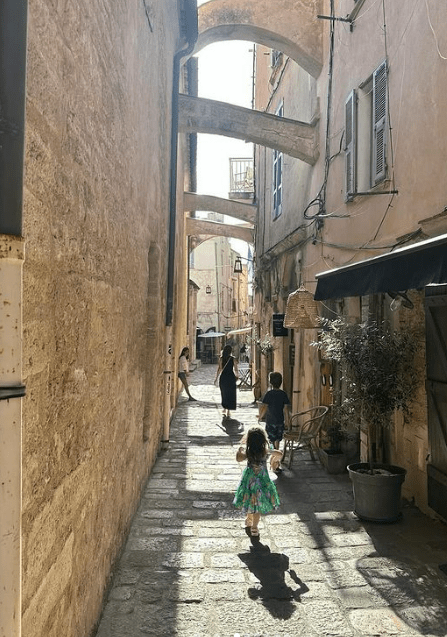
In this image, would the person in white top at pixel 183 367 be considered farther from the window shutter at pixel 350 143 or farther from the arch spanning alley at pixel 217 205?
the window shutter at pixel 350 143

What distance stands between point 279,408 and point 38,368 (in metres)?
6.14

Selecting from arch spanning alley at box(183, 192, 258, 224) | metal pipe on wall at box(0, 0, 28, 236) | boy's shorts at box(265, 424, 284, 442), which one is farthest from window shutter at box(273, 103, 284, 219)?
metal pipe on wall at box(0, 0, 28, 236)

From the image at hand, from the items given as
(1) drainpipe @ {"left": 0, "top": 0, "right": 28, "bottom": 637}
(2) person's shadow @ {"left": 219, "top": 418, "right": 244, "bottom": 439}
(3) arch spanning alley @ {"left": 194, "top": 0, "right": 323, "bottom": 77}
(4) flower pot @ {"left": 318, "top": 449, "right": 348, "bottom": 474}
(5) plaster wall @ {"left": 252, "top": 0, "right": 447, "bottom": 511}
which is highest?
(3) arch spanning alley @ {"left": 194, "top": 0, "right": 323, "bottom": 77}

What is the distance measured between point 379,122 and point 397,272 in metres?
3.18

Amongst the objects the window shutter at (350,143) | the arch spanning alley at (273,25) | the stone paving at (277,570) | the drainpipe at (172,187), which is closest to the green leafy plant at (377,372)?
the stone paving at (277,570)

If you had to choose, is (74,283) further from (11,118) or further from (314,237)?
(314,237)

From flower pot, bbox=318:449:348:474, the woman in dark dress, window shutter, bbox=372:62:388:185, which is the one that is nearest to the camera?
window shutter, bbox=372:62:388:185

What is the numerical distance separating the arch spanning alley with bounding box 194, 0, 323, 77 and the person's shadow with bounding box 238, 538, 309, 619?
8.83 meters

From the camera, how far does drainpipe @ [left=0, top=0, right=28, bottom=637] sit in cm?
155

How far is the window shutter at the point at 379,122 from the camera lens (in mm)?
6781

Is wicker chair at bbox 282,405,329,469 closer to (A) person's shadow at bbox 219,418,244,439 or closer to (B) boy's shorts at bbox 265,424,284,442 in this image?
(B) boy's shorts at bbox 265,424,284,442

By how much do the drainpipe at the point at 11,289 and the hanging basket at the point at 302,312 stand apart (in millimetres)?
6686

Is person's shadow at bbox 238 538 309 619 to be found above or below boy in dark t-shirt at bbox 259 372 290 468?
below

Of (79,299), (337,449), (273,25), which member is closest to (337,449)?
(337,449)
